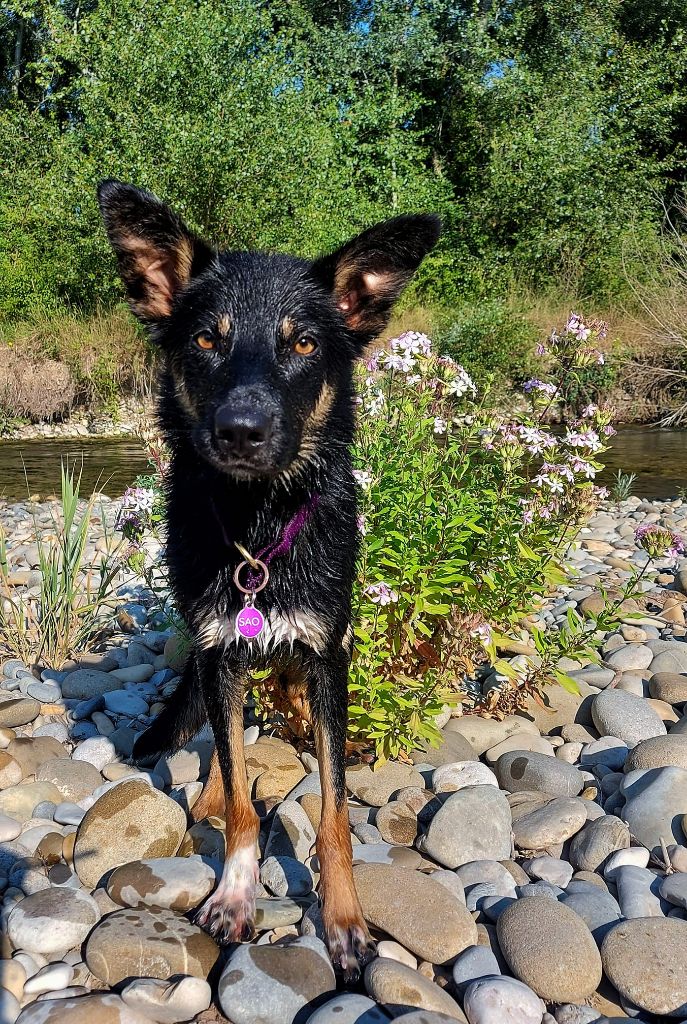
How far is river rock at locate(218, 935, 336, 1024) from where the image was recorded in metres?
2.14

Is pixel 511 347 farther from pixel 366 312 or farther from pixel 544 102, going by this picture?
pixel 366 312

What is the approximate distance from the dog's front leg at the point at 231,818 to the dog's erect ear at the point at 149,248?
1391mm

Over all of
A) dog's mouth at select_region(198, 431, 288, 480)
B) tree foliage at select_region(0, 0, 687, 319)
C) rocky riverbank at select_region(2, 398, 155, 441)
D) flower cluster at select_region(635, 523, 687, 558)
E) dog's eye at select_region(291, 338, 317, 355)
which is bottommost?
rocky riverbank at select_region(2, 398, 155, 441)

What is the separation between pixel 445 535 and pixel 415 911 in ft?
5.13

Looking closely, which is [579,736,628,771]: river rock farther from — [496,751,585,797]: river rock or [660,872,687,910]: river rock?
[660,872,687,910]: river rock

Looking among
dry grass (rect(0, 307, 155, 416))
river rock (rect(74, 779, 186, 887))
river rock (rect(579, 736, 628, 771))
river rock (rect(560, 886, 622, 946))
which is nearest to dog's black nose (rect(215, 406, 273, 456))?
river rock (rect(74, 779, 186, 887))

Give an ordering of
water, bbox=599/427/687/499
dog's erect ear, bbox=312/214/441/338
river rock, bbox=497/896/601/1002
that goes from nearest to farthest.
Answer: river rock, bbox=497/896/601/1002 → dog's erect ear, bbox=312/214/441/338 → water, bbox=599/427/687/499

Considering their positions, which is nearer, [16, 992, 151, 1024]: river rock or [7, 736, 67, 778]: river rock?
[16, 992, 151, 1024]: river rock

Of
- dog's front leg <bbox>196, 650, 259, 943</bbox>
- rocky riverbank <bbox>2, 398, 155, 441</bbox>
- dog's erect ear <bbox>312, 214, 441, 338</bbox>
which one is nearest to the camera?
dog's front leg <bbox>196, 650, 259, 943</bbox>

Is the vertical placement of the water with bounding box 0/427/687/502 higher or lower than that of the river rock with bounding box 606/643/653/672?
lower

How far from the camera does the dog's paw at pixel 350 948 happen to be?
234 centimetres

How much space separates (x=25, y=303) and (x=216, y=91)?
7.24 m

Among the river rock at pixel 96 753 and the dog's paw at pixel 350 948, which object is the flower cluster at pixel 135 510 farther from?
the dog's paw at pixel 350 948

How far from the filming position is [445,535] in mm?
3512
